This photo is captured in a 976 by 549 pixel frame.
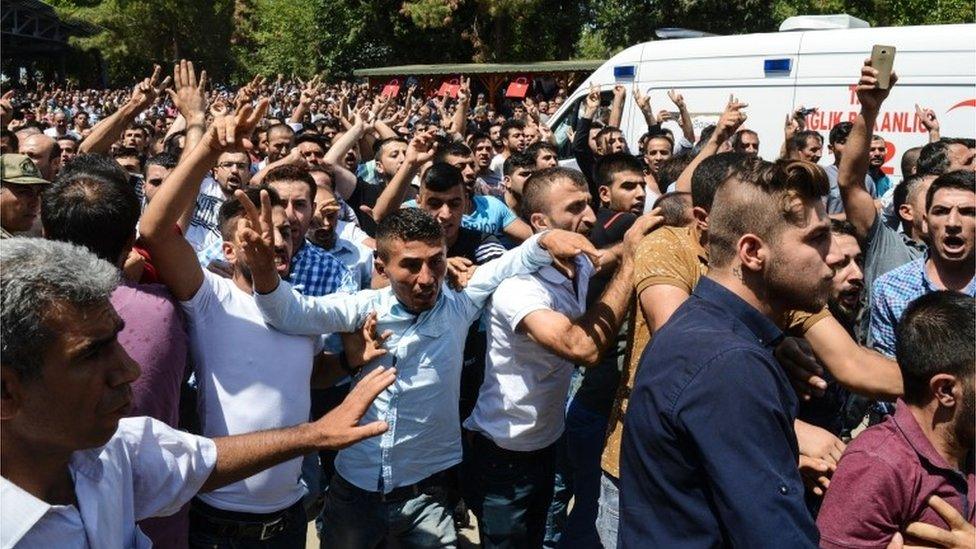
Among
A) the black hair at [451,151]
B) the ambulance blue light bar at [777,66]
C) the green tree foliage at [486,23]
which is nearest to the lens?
the black hair at [451,151]

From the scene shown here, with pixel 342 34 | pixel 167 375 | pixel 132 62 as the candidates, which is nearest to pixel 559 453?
pixel 167 375

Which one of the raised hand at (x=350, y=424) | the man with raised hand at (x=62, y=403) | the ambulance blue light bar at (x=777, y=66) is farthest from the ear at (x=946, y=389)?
the ambulance blue light bar at (x=777, y=66)

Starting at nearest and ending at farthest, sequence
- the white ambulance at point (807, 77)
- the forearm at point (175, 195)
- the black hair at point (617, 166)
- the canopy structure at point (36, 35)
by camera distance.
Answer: the forearm at point (175, 195), the black hair at point (617, 166), the white ambulance at point (807, 77), the canopy structure at point (36, 35)

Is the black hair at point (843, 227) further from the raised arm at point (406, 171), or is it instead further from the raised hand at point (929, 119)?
the raised hand at point (929, 119)

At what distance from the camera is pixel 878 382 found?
2.80m

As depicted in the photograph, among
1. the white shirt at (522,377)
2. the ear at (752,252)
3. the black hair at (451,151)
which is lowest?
the white shirt at (522,377)

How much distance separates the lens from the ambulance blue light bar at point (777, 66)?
8.61m

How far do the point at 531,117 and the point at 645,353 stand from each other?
10127 millimetres

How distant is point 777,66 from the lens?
8.71 meters

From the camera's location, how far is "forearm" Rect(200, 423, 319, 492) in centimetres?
216

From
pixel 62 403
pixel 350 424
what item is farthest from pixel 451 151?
pixel 62 403

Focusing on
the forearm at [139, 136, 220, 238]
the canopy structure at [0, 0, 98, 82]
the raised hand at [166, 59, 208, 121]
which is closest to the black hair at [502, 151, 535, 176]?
the raised hand at [166, 59, 208, 121]

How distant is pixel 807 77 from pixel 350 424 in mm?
7422

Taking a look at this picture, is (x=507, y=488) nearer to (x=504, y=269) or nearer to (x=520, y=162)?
(x=504, y=269)
